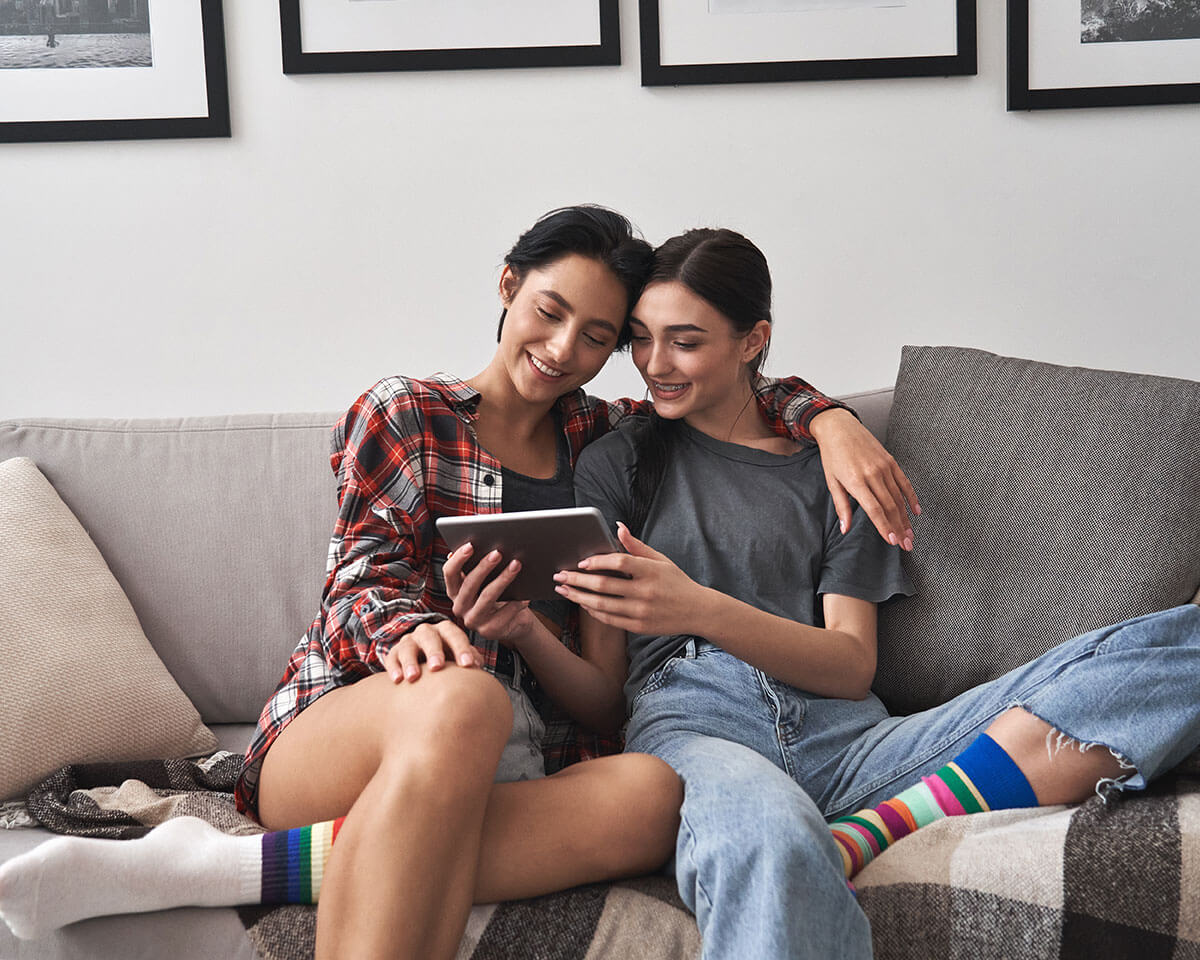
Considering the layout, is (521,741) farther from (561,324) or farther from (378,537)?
(561,324)

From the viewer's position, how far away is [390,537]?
1376 millimetres

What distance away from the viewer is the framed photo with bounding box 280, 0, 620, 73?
1.96 meters

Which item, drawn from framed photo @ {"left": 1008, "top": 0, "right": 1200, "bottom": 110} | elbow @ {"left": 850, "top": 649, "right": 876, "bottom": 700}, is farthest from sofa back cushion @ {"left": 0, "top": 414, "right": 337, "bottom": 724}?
framed photo @ {"left": 1008, "top": 0, "right": 1200, "bottom": 110}

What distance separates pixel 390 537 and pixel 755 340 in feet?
1.99

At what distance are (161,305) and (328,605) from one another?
0.97m

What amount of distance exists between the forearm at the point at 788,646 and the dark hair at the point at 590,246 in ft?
1.51

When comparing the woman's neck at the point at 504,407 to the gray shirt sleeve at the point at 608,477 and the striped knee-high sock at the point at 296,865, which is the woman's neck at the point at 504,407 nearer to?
the gray shirt sleeve at the point at 608,477

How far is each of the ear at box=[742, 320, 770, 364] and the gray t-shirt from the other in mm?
137

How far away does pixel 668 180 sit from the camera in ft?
6.72

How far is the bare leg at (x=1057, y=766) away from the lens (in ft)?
3.92

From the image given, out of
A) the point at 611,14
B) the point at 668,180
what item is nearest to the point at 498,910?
the point at 668,180

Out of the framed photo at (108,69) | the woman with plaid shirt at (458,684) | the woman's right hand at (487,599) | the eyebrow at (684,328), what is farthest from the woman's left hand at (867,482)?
the framed photo at (108,69)

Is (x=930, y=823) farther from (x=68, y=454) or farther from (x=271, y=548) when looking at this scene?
(x=68, y=454)

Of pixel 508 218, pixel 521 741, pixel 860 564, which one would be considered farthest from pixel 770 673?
pixel 508 218
